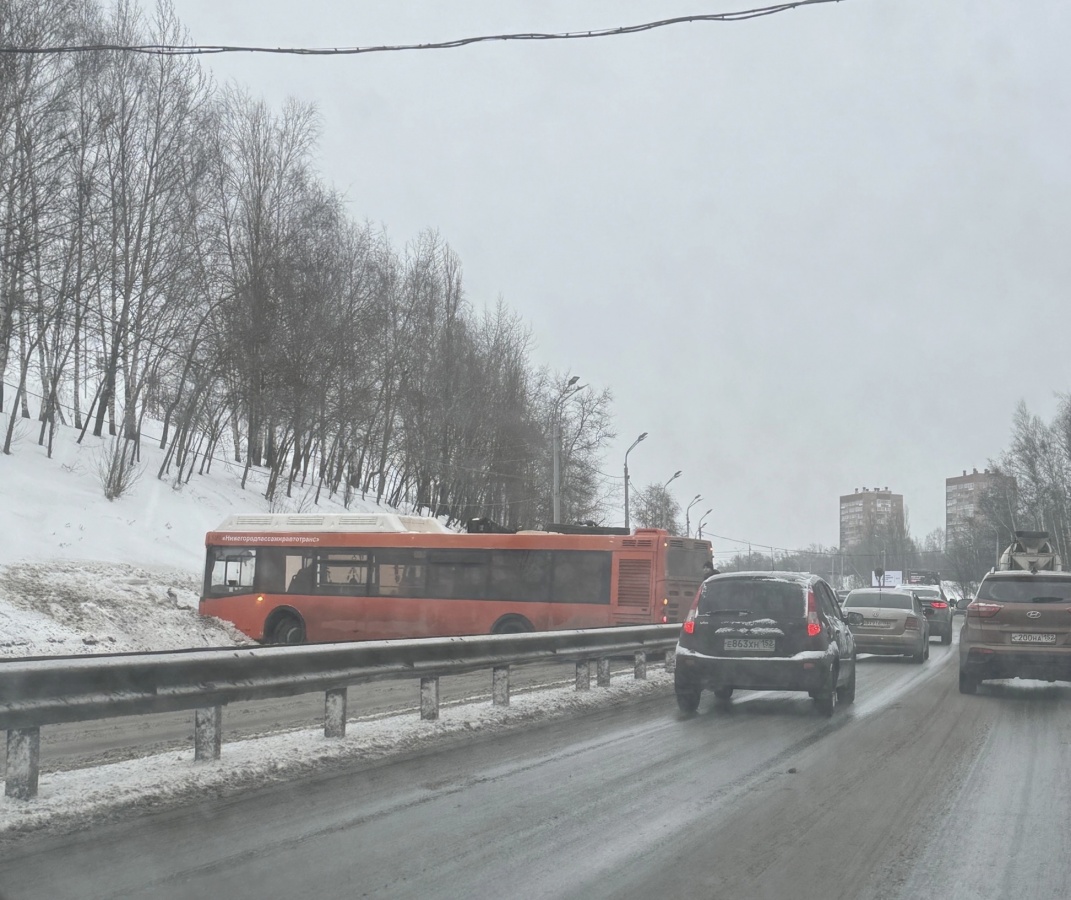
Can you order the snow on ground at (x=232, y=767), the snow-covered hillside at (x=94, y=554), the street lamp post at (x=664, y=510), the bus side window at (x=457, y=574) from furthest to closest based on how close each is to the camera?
the street lamp post at (x=664, y=510) < the bus side window at (x=457, y=574) < the snow-covered hillside at (x=94, y=554) < the snow on ground at (x=232, y=767)

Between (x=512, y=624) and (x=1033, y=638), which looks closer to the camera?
(x=1033, y=638)

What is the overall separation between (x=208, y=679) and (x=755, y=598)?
7.03 metres

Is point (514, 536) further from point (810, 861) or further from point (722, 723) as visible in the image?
point (810, 861)

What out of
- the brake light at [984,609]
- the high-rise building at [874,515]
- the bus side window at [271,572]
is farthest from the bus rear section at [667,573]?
the high-rise building at [874,515]

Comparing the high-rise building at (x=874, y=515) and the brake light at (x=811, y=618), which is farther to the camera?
the high-rise building at (x=874, y=515)

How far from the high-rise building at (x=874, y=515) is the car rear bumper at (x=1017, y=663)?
495 feet

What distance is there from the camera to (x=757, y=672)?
12.6 meters

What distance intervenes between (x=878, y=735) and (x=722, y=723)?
64.6 inches

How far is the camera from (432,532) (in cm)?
2502

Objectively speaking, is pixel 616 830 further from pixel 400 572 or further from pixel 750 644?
pixel 400 572

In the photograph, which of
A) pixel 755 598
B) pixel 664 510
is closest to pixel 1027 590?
pixel 755 598

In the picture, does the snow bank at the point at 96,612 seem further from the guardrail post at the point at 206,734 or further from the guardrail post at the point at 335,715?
the guardrail post at the point at 206,734

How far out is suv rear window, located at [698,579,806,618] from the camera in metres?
12.8

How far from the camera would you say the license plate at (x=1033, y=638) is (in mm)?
14462
